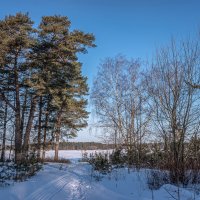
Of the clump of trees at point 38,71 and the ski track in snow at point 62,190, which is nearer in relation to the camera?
the ski track in snow at point 62,190

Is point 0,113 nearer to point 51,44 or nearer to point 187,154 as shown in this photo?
point 51,44

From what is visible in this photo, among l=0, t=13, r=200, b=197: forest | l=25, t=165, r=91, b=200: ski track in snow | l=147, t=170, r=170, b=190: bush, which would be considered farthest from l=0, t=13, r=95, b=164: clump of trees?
l=147, t=170, r=170, b=190: bush

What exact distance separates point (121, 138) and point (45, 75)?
694 cm

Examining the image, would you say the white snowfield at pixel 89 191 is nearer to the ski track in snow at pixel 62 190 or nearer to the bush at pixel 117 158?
the ski track in snow at pixel 62 190

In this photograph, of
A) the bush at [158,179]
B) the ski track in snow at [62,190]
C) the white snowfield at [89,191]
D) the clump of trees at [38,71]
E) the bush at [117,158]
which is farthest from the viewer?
the clump of trees at [38,71]

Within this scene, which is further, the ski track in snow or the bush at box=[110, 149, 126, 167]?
the bush at box=[110, 149, 126, 167]

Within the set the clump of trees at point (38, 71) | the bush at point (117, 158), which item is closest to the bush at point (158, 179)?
the bush at point (117, 158)

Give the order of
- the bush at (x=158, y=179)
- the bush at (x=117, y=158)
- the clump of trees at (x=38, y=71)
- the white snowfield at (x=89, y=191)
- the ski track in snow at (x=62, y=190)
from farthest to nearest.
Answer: the clump of trees at (x=38, y=71) < the bush at (x=117, y=158) < the bush at (x=158, y=179) < the ski track in snow at (x=62, y=190) < the white snowfield at (x=89, y=191)

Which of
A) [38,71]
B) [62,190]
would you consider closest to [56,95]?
[38,71]

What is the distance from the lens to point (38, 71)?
19.2m

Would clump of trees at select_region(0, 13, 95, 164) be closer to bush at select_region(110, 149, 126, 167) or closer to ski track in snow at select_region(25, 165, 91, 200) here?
bush at select_region(110, 149, 126, 167)

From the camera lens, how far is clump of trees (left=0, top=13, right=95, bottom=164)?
741 inches

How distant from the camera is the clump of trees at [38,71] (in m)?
18.8

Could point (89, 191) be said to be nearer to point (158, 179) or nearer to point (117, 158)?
point (158, 179)
